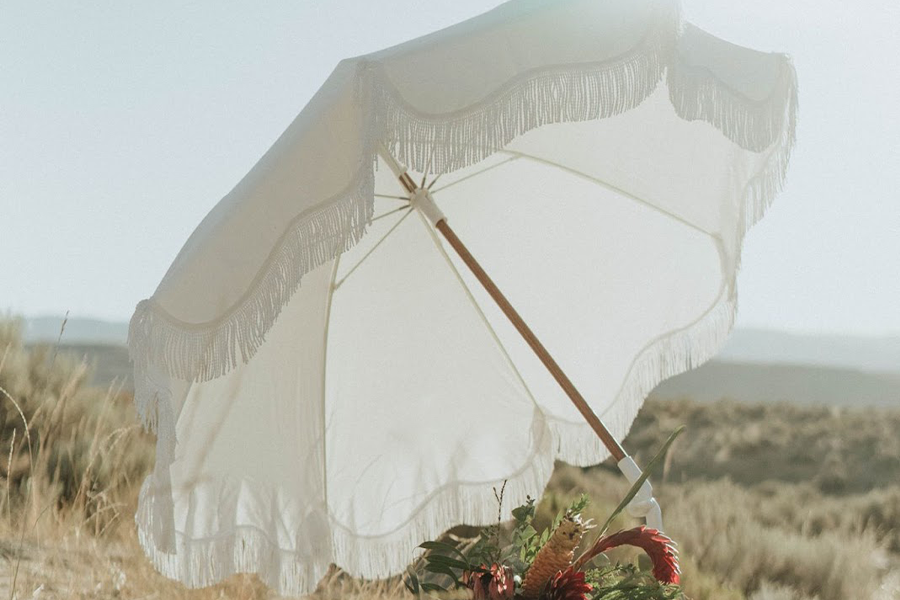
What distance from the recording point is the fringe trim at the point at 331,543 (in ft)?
6.77

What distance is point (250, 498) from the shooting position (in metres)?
2.21

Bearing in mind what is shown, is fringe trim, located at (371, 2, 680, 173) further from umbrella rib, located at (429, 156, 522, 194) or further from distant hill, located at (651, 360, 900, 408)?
distant hill, located at (651, 360, 900, 408)

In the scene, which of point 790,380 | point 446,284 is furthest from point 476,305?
point 790,380

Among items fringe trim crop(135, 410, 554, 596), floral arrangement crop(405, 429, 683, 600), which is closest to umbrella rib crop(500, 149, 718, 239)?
fringe trim crop(135, 410, 554, 596)

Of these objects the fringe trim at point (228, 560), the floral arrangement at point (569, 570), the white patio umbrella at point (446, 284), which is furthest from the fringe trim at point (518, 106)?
the fringe trim at point (228, 560)

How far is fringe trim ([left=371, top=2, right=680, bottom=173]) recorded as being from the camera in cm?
163

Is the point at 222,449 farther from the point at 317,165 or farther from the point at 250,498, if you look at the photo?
the point at 317,165

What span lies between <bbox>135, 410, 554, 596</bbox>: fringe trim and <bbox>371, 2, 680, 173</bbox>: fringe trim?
0.97 m

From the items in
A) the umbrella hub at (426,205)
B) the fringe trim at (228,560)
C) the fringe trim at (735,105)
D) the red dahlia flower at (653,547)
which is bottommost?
the fringe trim at (228,560)

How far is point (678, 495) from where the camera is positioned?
25.7 ft

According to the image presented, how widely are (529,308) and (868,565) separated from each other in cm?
378

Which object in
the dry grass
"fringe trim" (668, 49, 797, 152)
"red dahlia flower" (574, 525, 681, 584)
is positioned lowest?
the dry grass

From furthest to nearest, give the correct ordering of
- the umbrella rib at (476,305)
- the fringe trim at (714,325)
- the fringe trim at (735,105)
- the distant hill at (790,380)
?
the distant hill at (790,380), the umbrella rib at (476,305), the fringe trim at (714,325), the fringe trim at (735,105)

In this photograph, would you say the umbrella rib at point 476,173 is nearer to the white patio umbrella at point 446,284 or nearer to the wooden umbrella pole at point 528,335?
the white patio umbrella at point 446,284
